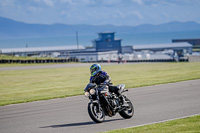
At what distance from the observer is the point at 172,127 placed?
9.95 meters

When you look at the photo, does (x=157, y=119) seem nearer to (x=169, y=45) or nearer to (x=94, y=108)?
(x=94, y=108)

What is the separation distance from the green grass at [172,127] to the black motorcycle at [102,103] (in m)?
1.55

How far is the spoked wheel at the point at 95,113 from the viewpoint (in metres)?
11.2

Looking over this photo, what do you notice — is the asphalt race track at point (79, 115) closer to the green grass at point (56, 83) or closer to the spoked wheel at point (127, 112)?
the spoked wheel at point (127, 112)

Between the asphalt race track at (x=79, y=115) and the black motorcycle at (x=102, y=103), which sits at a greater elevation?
the black motorcycle at (x=102, y=103)

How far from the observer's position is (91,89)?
11344 mm

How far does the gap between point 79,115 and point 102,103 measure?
1.85 m

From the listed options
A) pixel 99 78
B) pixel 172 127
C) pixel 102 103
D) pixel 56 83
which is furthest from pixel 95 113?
pixel 56 83

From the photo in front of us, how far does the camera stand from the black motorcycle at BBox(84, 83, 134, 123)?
37.2 ft

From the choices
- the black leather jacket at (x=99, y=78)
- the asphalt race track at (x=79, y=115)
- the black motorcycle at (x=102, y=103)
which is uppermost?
the black leather jacket at (x=99, y=78)

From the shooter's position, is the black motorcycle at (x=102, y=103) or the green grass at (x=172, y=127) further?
the black motorcycle at (x=102, y=103)

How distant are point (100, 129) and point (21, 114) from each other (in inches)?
184

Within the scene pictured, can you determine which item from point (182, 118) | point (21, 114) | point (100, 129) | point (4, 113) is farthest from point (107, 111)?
point (4, 113)

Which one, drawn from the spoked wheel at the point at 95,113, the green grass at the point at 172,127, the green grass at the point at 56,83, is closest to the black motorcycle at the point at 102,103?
the spoked wheel at the point at 95,113
